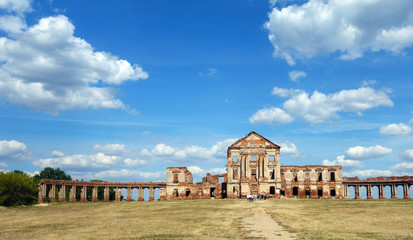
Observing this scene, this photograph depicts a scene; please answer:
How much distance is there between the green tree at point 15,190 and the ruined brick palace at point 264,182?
10.1 feet

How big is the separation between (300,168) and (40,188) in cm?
4442

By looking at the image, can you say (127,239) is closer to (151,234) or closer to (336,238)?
(151,234)

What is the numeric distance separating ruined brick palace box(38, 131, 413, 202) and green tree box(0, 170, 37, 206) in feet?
10.1

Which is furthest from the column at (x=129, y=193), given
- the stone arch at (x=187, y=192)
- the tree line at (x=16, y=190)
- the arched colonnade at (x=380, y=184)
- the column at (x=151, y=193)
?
the arched colonnade at (x=380, y=184)

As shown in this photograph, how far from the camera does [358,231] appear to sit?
19969 millimetres

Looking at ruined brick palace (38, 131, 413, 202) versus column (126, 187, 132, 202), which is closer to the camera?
ruined brick palace (38, 131, 413, 202)

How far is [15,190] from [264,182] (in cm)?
4060

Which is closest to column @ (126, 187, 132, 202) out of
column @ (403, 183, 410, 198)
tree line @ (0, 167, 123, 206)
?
tree line @ (0, 167, 123, 206)

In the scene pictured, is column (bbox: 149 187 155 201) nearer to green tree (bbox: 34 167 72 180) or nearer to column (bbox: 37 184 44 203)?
column (bbox: 37 184 44 203)

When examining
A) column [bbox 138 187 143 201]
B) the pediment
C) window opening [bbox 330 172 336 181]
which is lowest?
column [bbox 138 187 143 201]

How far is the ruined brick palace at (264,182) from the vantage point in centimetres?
6375

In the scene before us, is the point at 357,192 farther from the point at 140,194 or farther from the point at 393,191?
the point at 140,194

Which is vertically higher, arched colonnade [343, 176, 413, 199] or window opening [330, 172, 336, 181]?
window opening [330, 172, 336, 181]

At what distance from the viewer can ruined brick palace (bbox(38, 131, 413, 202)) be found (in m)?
63.8
